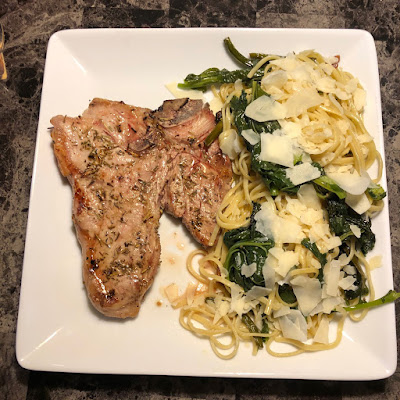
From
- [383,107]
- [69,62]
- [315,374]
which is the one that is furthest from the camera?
[383,107]

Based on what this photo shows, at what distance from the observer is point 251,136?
392 cm

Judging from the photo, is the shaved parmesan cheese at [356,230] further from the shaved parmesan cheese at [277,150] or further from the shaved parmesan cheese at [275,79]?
the shaved parmesan cheese at [275,79]

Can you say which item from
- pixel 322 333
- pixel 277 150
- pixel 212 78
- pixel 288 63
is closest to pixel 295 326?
pixel 322 333

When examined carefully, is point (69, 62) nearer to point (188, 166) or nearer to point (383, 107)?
point (188, 166)

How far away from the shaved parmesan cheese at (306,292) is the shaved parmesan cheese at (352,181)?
81 cm

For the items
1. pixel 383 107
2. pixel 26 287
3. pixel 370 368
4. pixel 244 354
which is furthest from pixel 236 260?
pixel 383 107

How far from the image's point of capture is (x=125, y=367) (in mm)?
3873

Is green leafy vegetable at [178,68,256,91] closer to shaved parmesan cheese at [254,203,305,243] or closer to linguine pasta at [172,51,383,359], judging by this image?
linguine pasta at [172,51,383,359]

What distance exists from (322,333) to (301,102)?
79.0 inches

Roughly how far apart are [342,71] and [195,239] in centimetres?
213

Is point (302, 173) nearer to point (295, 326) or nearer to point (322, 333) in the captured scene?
point (295, 326)

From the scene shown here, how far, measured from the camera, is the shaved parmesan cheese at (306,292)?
12.3 ft

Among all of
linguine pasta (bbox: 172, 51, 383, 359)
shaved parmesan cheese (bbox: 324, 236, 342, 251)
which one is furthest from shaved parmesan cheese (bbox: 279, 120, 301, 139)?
shaved parmesan cheese (bbox: 324, 236, 342, 251)

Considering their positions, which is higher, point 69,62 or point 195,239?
point 69,62
